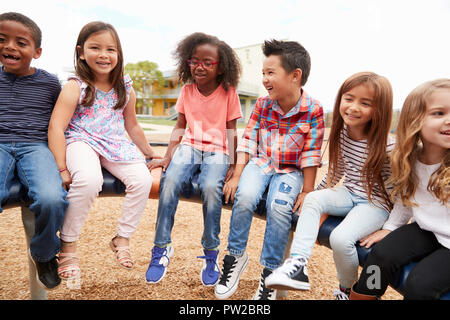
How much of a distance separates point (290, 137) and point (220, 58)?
30.2 inches

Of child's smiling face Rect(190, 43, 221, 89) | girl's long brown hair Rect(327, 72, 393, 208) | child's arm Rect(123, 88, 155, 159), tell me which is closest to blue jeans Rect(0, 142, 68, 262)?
child's arm Rect(123, 88, 155, 159)

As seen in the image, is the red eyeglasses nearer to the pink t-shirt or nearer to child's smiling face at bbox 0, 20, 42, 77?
the pink t-shirt

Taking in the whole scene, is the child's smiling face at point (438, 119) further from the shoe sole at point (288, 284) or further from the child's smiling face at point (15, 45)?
the child's smiling face at point (15, 45)

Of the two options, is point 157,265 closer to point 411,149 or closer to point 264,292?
point 264,292

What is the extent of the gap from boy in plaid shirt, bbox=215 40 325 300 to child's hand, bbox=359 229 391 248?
0.38 meters

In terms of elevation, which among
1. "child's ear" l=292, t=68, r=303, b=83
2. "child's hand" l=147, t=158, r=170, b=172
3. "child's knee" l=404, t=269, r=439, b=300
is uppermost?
"child's ear" l=292, t=68, r=303, b=83

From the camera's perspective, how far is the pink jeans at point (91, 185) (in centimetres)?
170

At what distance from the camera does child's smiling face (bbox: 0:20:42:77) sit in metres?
1.77

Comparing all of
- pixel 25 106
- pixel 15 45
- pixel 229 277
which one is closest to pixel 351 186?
pixel 229 277

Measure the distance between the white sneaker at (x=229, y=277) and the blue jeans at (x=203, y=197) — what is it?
0.51ft

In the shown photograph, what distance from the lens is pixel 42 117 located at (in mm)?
1930

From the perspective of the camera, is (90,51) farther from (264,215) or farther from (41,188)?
(264,215)
